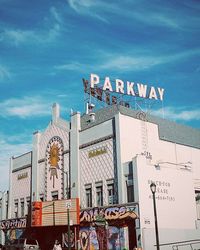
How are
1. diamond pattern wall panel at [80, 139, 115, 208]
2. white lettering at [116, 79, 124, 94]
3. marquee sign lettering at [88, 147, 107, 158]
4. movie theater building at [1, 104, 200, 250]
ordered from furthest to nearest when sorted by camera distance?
white lettering at [116, 79, 124, 94] → marquee sign lettering at [88, 147, 107, 158] → diamond pattern wall panel at [80, 139, 115, 208] → movie theater building at [1, 104, 200, 250]

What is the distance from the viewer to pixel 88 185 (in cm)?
4078

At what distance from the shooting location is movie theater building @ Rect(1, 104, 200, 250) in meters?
34.9

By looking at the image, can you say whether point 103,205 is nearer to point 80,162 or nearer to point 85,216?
point 85,216

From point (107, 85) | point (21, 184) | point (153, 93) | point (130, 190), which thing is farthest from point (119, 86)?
point (21, 184)

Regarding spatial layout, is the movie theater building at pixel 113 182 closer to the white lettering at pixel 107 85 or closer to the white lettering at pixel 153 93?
the white lettering at pixel 107 85

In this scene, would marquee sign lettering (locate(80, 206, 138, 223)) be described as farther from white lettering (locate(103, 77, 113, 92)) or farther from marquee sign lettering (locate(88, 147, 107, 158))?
white lettering (locate(103, 77, 113, 92))

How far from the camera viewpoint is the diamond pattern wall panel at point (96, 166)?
126 feet

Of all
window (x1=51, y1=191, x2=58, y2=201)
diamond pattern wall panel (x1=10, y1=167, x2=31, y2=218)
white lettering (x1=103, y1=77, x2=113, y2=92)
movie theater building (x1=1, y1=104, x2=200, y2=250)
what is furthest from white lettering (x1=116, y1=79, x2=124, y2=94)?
diamond pattern wall panel (x1=10, y1=167, x2=31, y2=218)

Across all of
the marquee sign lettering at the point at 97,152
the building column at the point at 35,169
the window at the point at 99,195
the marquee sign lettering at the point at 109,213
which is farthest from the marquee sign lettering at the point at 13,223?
the marquee sign lettering at the point at 97,152

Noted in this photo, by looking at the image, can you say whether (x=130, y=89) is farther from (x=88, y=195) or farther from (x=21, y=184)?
(x=21, y=184)

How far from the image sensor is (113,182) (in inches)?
1487

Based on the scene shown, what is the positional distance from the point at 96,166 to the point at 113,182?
3.35 meters

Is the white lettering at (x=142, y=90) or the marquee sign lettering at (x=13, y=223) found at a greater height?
Result: the white lettering at (x=142, y=90)

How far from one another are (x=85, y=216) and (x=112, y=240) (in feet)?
14.7
